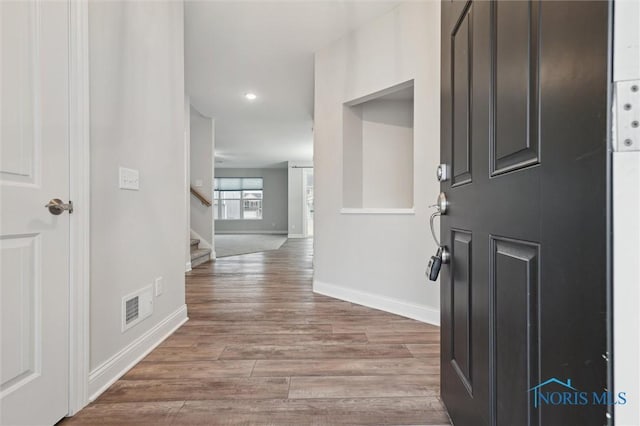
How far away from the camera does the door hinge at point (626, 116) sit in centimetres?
40

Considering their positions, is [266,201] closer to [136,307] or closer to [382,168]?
[382,168]

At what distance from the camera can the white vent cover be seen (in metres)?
1.60

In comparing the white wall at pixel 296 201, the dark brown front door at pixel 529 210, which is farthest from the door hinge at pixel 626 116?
the white wall at pixel 296 201

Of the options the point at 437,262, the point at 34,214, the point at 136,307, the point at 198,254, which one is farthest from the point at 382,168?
the point at 198,254

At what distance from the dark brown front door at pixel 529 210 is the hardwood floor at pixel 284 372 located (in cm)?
41

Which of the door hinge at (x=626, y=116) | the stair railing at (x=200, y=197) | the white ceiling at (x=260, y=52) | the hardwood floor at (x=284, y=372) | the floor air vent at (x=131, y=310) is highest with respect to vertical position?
the white ceiling at (x=260, y=52)

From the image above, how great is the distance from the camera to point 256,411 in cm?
126

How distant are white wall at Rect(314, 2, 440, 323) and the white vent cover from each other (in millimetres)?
1671

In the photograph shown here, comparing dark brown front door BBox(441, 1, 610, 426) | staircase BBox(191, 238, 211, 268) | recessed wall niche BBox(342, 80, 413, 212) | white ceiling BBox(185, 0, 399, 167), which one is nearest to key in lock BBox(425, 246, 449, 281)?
dark brown front door BBox(441, 1, 610, 426)

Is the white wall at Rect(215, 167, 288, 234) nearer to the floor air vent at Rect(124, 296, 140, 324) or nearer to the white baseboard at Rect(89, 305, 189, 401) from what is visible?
the white baseboard at Rect(89, 305, 189, 401)

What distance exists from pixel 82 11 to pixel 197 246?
4.38 meters

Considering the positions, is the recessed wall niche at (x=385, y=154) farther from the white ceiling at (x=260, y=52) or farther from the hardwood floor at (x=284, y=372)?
the hardwood floor at (x=284, y=372)

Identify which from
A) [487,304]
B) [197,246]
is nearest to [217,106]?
[197,246]

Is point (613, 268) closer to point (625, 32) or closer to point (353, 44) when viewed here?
point (625, 32)
